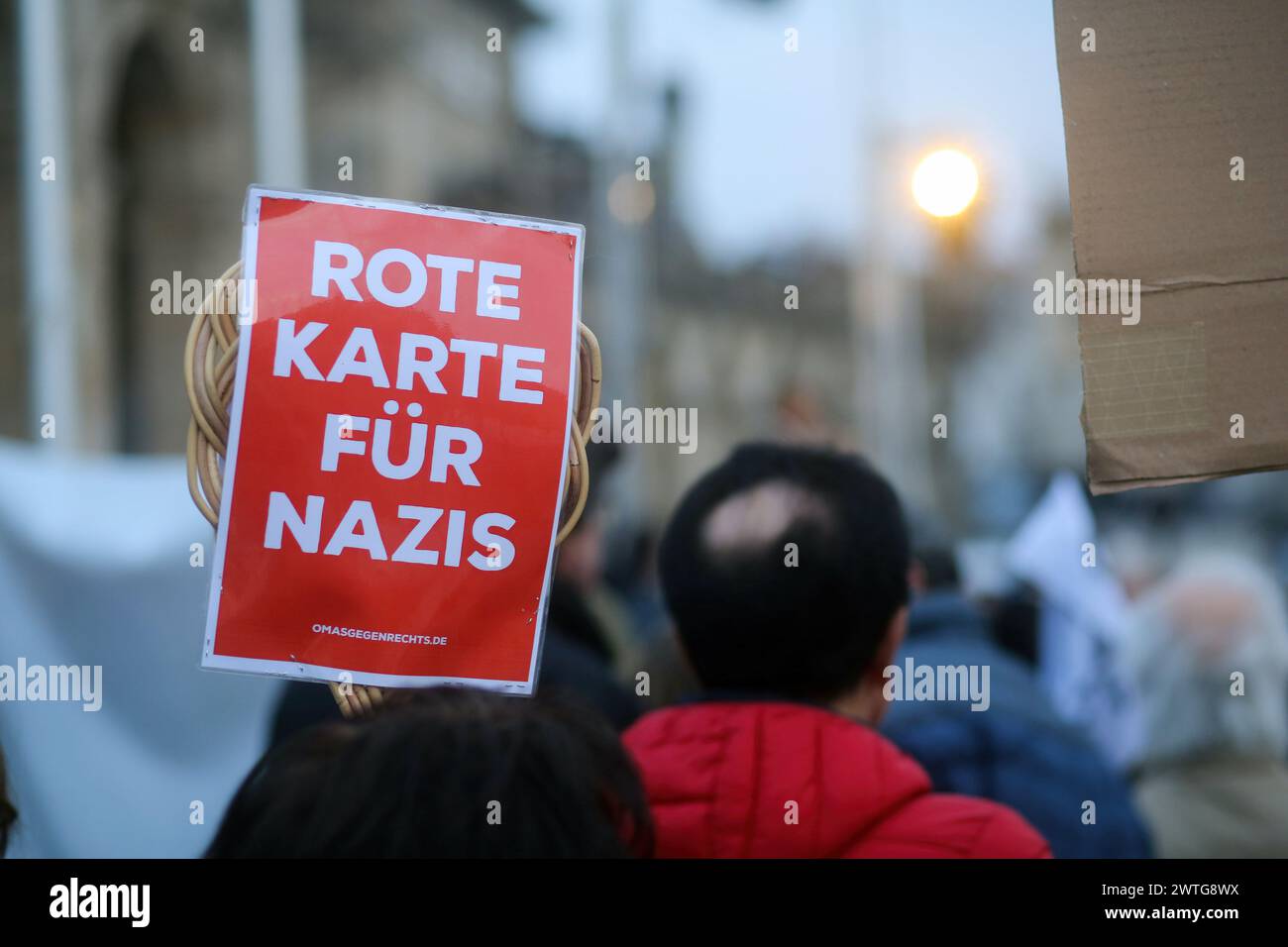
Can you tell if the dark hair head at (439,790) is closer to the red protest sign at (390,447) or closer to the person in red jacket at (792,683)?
the red protest sign at (390,447)

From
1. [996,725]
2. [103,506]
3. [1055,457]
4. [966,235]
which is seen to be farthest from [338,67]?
[1055,457]

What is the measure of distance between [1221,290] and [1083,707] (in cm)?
286

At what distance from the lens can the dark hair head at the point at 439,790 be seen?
1.26m

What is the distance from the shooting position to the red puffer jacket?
1661 mm

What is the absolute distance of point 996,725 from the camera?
2.67 m

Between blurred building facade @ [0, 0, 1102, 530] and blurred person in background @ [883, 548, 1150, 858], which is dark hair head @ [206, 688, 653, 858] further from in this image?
blurred building facade @ [0, 0, 1102, 530]

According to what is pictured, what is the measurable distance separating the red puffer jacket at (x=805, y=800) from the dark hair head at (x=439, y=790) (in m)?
0.31

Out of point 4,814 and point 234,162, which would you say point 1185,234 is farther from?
point 234,162

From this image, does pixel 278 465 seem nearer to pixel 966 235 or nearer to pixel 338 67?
pixel 966 235

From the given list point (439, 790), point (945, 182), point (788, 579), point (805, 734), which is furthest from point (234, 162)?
point (439, 790)

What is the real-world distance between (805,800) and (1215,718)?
5.59 ft

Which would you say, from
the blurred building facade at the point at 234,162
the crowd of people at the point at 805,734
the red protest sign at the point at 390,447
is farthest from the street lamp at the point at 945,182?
the red protest sign at the point at 390,447

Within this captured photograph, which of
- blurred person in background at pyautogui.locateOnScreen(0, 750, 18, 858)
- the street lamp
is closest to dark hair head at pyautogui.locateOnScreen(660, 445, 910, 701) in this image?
blurred person in background at pyautogui.locateOnScreen(0, 750, 18, 858)

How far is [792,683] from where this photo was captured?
6.24 ft
